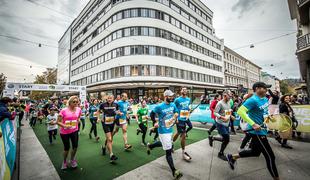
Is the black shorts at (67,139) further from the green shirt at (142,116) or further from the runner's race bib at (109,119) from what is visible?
the green shirt at (142,116)

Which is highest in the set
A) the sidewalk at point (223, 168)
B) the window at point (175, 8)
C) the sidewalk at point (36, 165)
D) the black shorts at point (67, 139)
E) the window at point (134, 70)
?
the window at point (175, 8)

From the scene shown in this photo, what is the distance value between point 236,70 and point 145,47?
38212mm

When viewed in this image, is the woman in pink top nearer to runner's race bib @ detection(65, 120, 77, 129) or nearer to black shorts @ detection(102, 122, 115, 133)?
runner's race bib @ detection(65, 120, 77, 129)

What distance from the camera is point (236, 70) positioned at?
47625mm

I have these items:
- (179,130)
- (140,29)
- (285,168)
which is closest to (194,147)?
(179,130)

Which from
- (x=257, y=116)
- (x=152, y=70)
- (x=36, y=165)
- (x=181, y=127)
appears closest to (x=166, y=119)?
(x=181, y=127)

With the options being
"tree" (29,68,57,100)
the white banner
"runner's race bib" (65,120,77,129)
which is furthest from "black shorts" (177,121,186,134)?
"tree" (29,68,57,100)

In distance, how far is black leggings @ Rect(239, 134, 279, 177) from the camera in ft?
9.05

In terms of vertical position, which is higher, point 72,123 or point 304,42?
point 304,42

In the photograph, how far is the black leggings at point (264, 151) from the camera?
2.76m

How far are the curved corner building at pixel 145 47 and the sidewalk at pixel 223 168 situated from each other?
686 inches

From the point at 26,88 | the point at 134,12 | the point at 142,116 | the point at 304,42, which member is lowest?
the point at 142,116

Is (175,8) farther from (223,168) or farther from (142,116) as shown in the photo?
(223,168)

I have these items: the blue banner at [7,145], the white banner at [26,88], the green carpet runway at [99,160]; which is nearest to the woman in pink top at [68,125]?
→ the green carpet runway at [99,160]
